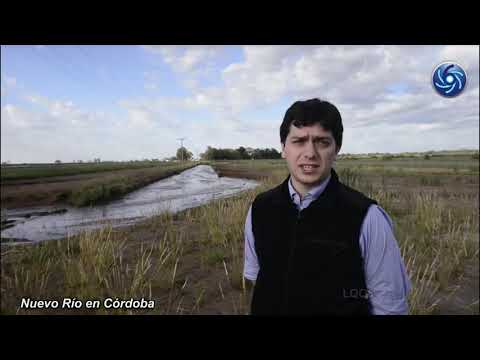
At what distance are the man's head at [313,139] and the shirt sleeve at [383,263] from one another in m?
0.33

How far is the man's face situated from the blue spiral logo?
1488 millimetres

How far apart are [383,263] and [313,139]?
27.1 inches

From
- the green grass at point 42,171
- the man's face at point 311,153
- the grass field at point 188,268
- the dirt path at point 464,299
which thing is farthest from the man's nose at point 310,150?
the green grass at point 42,171

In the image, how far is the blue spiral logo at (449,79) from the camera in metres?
Result: 2.19

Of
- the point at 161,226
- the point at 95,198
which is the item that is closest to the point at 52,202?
the point at 95,198

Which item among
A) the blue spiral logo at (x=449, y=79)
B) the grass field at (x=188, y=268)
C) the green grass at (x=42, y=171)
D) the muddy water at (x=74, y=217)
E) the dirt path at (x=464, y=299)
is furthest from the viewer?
the green grass at (x=42, y=171)

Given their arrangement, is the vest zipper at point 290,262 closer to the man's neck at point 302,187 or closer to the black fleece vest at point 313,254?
the black fleece vest at point 313,254

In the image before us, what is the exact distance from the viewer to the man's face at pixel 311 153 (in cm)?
141

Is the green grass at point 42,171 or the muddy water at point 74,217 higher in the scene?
the green grass at point 42,171

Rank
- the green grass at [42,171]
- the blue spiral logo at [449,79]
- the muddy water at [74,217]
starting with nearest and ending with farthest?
the blue spiral logo at [449,79], the muddy water at [74,217], the green grass at [42,171]

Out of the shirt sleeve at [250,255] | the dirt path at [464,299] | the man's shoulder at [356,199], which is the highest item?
the man's shoulder at [356,199]

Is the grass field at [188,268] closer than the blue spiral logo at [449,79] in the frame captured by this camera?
No

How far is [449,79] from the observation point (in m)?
2.20
